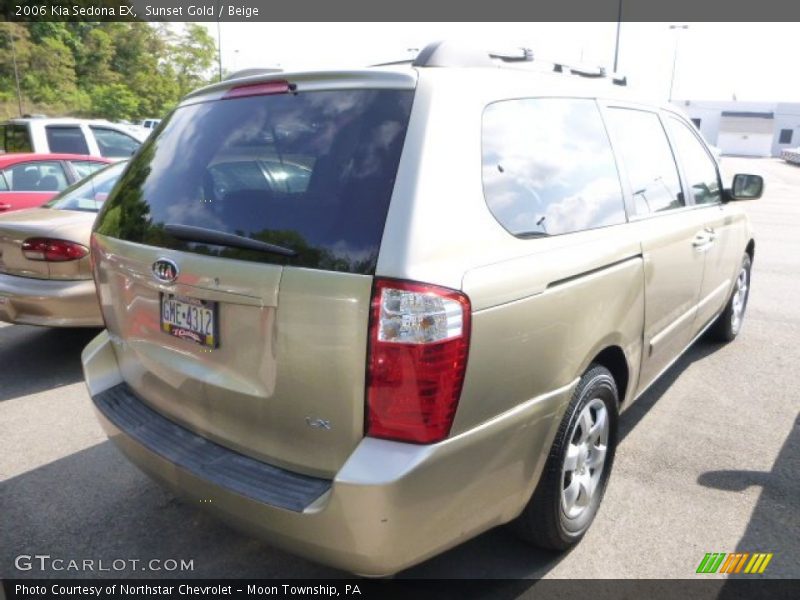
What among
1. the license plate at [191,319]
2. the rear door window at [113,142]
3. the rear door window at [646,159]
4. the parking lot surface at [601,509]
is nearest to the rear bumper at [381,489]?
the license plate at [191,319]

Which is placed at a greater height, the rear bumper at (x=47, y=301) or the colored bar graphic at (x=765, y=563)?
the rear bumper at (x=47, y=301)

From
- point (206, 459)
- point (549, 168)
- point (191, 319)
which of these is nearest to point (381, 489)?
point (206, 459)

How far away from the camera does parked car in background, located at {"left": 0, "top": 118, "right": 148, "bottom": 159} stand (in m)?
9.80

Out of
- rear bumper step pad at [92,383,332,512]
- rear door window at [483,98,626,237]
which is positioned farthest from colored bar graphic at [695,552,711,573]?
rear bumper step pad at [92,383,332,512]

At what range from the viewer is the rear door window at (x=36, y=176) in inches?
289

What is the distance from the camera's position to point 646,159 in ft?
10.7

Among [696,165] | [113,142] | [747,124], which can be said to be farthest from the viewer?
[747,124]

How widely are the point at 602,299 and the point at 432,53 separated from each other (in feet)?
3.78

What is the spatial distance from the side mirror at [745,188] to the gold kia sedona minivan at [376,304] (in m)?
2.10

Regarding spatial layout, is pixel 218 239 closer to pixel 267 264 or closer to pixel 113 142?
pixel 267 264

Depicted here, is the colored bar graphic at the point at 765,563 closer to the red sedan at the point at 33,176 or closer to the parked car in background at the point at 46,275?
the parked car in background at the point at 46,275

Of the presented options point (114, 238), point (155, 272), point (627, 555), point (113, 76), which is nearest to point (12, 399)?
point (114, 238)

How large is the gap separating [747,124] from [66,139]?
78.1 m

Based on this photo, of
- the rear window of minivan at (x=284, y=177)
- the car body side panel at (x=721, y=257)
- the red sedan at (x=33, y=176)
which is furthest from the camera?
the red sedan at (x=33, y=176)
